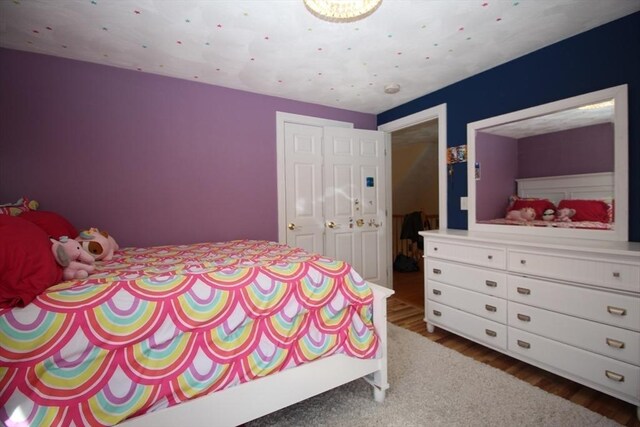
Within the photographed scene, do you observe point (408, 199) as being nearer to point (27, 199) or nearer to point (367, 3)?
point (367, 3)

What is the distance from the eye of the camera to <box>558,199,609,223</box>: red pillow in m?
2.01

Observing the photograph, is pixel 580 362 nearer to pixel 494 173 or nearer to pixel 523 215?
pixel 523 215

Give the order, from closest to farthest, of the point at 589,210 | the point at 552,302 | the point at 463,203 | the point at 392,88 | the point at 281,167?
the point at 552,302, the point at 589,210, the point at 463,203, the point at 392,88, the point at 281,167

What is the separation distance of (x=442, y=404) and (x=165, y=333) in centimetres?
158

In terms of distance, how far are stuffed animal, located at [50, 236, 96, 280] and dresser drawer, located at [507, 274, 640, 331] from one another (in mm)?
2643

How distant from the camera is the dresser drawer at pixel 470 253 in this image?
7.29ft

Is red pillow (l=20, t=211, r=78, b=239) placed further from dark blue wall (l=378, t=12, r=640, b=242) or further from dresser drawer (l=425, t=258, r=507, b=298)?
dark blue wall (l=378, t=12, r=640, b=242)

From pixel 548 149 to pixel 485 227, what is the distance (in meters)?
0.79

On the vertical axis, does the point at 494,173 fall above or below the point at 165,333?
above

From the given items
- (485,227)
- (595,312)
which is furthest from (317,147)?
(595,312)

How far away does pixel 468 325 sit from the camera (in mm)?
2418

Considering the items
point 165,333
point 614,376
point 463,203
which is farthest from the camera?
point 463,203

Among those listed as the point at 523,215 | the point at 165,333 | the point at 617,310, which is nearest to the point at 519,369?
the point at 617,310

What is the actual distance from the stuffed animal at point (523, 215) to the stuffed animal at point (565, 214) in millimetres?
157
